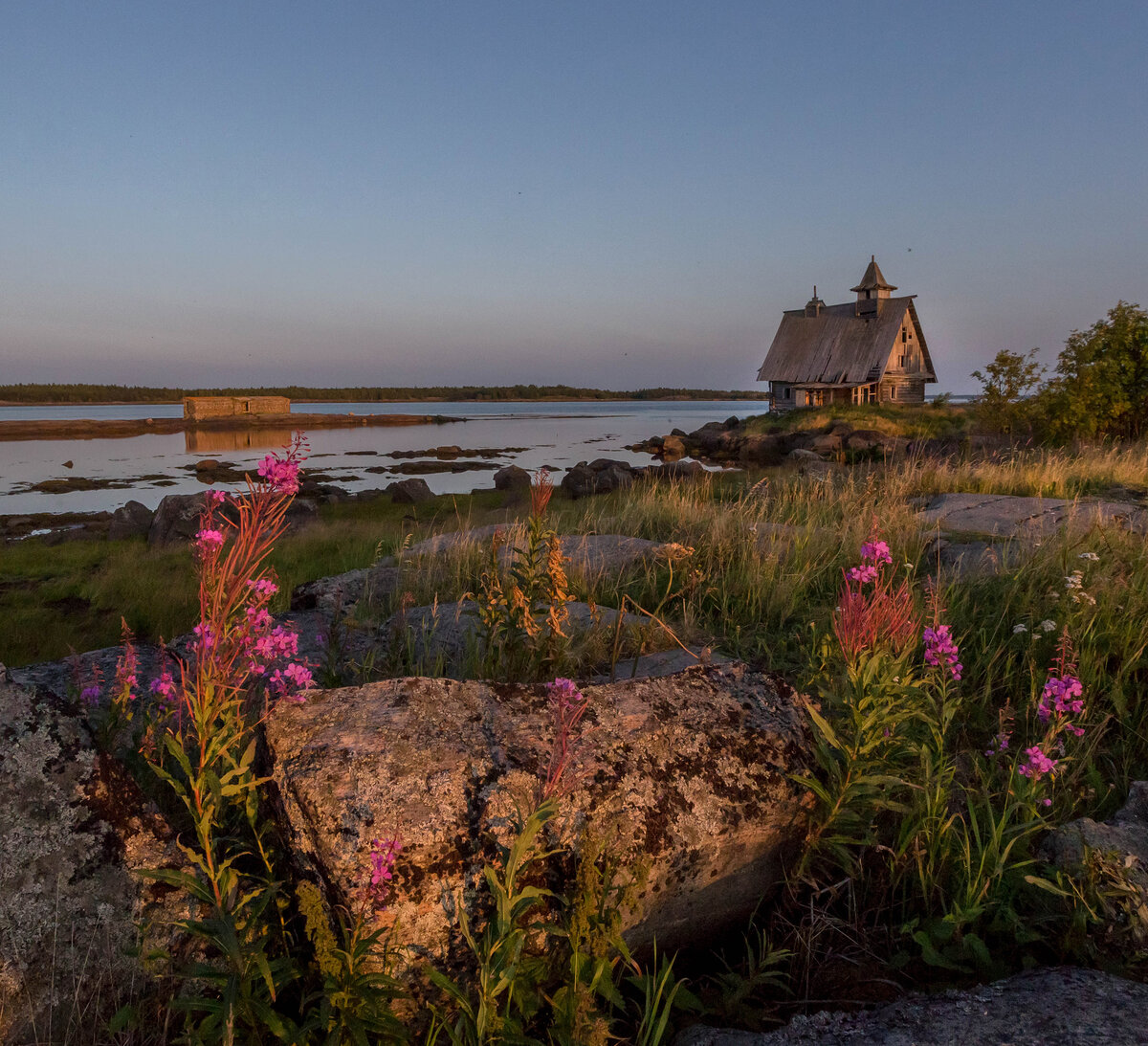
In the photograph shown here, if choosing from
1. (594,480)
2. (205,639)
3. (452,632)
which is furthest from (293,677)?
(594,480)

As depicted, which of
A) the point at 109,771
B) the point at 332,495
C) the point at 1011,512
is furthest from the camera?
the point at 332,495

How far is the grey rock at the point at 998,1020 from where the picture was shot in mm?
1635

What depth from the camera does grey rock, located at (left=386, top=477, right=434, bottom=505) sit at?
22.9m

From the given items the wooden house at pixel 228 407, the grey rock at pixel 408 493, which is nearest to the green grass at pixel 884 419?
the grey rock at pixel 408 493

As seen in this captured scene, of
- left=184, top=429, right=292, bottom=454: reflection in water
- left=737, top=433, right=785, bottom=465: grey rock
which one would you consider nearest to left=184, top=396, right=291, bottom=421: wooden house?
left=184, top=429, right=292, bottom=454: reflection in water

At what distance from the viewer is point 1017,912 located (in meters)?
2.25

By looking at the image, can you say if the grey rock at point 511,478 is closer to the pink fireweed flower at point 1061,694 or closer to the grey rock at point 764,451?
the grey rock at point 764,451

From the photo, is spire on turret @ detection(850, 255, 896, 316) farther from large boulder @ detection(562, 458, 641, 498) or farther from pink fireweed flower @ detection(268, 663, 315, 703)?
pink fireweed flower @ detection(268, 663, 315, 703)

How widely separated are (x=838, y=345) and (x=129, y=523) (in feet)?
142

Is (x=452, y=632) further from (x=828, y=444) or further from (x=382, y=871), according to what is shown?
(x=828, y=444)

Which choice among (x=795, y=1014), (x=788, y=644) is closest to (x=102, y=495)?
(x=788, y=644)

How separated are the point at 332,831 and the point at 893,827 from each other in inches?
79.6

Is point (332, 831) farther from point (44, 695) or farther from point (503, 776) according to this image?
point (44, 695)

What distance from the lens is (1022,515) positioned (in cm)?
791
